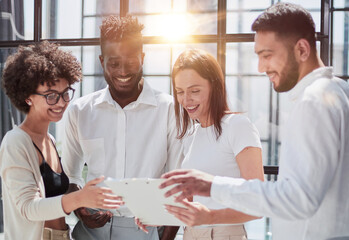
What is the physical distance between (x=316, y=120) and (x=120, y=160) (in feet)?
4.45

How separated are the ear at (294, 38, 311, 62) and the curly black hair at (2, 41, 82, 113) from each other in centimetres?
123

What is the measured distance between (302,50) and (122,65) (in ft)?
3.75

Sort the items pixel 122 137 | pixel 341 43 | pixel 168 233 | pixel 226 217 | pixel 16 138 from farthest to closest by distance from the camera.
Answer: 1. pixel 341 43
2. pixel 122 137
3. pixel 168 233
4. pixel 16 138
5. pixel 226 217

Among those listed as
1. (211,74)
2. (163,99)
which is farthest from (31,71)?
(211,74)

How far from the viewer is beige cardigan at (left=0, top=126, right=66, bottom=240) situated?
2.10 metres

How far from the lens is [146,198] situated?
1.72 meters

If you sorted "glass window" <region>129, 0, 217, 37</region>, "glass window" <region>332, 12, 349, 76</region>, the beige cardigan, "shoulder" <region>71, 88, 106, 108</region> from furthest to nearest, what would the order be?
"glass window" <region>129, 0, 217, 37</region>
"glass window" <region>332, 12, 349, 76</region>
"shoulder" <region>71, 88, 106, 108</region>
the beige cardigan

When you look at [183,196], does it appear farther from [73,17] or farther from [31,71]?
[73,17]

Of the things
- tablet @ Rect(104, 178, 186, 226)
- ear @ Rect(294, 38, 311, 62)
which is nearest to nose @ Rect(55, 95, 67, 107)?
tablet @ Rect(104, 178, 186, 226)

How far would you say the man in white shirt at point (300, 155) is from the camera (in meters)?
1.33

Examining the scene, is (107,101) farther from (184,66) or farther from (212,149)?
(212,149)

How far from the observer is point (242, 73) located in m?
3.23

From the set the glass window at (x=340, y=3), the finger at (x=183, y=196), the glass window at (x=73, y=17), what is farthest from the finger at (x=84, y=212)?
the glass window at (x=340, y=3)

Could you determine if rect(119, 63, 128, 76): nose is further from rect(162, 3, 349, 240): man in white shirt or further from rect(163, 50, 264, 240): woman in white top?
rect(162, 3, 349, 240): man in white shirt
